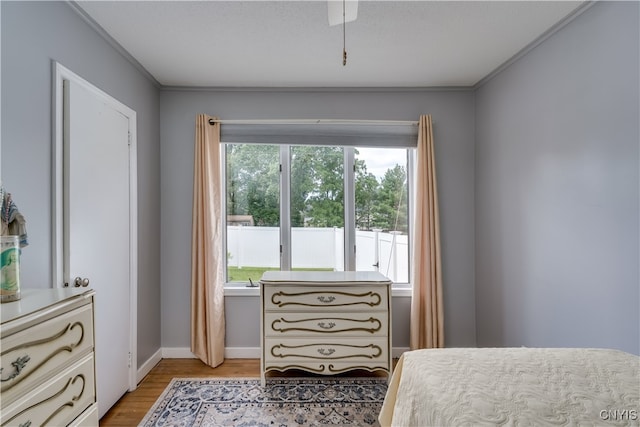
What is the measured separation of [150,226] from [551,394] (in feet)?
9.12

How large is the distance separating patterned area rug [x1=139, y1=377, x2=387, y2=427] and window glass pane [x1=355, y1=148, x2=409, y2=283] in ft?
3.35

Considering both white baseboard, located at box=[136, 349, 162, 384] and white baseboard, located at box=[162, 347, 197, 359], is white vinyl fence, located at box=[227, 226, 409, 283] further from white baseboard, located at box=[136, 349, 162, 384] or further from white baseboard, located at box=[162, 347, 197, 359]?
white baseboard, located at box=[136, 349, 162, 384]

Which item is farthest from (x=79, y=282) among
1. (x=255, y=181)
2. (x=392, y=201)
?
(x=392, y=201)

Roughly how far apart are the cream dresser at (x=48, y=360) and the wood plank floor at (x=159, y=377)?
102cm

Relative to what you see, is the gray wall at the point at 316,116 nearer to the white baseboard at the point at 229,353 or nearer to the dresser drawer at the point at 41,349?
the white baseboard at the point at 229,353

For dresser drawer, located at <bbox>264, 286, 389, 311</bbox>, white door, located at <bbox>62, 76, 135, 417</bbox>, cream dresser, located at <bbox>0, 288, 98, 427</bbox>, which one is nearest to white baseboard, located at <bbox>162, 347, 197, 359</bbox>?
white door, located at <bbox>62, 76, 135, 417</bbox>

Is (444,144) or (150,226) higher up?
(444,144)

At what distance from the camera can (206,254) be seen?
105 inches

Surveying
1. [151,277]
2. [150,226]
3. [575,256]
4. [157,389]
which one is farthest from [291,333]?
[575,256]

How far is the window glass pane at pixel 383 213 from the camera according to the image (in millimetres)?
2938

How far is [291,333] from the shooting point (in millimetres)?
2289

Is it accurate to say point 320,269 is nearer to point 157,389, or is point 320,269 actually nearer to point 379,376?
point 379,376

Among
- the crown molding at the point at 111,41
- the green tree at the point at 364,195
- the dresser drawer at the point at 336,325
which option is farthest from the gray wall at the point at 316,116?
the dresser drawer at the point at 336,325

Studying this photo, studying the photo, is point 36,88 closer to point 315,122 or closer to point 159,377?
point 315,122
